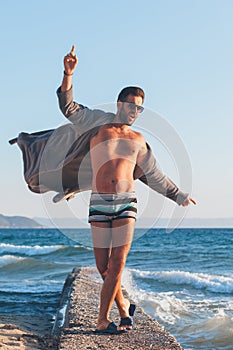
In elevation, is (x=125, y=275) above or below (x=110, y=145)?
below

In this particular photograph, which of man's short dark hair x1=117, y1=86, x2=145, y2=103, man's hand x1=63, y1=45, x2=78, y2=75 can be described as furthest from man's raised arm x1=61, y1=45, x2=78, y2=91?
man's short dark hair x1=117, y1=86, x2=145, y2=103

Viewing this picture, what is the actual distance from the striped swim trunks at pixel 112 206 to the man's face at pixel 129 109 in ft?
2.09

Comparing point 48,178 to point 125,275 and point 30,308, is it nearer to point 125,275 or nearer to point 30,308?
point 30,308

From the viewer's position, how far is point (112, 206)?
16.5 ft

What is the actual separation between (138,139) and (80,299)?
13.0ft

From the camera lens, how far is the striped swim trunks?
5031 millimetres

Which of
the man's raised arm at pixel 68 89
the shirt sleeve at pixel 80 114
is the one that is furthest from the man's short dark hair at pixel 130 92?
the man's raised arm at pixel 68 89

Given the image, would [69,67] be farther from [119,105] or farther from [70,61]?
[119,105]

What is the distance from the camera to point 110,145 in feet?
16.6

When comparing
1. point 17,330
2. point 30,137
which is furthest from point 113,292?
point 17,330

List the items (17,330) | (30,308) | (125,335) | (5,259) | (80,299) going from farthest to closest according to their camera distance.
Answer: (5,259), (30,308), (80,299), (17,330), (125,335)

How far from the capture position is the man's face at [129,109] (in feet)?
16.3

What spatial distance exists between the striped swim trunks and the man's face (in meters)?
0.64

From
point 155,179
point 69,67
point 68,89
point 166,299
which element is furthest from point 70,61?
point 166,299
